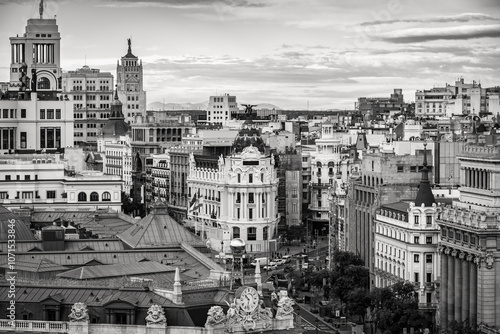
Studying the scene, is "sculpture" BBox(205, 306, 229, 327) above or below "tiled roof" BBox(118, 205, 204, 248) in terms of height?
below

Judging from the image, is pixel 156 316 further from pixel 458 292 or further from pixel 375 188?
pixel 375 188

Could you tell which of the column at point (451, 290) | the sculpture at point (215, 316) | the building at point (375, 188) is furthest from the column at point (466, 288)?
the sculpture at point (215, 316)

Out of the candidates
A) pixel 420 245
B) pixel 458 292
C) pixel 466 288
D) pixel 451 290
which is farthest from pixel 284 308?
pixel 420 245

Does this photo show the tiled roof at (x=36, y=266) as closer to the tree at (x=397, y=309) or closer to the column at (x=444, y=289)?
the tree at (x=397, y=309)

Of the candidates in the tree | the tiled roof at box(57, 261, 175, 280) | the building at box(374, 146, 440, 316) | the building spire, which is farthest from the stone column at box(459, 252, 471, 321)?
the tiled roof at box(57, 261, 175, 280)

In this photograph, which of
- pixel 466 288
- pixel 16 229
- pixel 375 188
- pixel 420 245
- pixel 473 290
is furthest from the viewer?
pixel 375 188

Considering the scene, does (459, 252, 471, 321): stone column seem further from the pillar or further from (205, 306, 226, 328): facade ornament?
(205, 306, 226, 328): facade ornament
